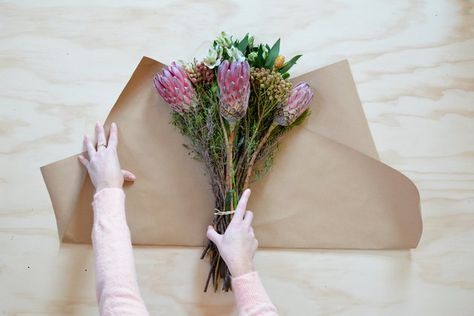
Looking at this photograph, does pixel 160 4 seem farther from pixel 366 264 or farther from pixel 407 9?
pixel 366 264

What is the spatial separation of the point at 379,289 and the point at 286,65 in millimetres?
534

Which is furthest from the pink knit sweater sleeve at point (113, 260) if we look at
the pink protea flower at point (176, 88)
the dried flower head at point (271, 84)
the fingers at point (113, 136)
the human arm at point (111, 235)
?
the dried flower head at point (271, 84)

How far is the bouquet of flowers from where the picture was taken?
0.81m

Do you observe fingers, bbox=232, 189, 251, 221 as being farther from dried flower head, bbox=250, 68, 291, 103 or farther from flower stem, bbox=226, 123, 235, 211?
dried flower head, bbox=250, 68, 291, 103

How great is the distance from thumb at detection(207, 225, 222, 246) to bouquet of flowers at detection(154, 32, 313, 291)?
0.06 feet

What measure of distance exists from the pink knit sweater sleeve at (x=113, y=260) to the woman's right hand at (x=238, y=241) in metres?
0.17

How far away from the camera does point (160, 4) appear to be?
943 mm

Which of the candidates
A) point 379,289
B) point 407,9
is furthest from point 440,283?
point 407,9

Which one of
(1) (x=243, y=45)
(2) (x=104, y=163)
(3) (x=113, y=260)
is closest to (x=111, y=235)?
(3) (x=113, y=260)

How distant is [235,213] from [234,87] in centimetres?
25

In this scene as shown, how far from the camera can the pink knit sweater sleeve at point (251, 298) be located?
726 mm

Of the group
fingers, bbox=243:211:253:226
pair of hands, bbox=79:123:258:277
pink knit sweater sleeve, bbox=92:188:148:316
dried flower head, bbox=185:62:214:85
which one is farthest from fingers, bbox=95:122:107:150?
fingers, bbox=243:211:253:226

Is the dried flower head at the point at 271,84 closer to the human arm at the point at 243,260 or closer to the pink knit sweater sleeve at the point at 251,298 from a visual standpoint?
the human arm at the point at 243,260

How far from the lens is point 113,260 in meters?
0.73
